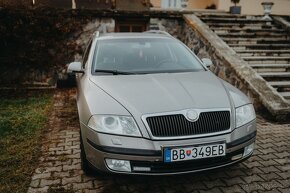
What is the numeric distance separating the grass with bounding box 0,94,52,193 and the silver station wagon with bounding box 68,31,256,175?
853 mm

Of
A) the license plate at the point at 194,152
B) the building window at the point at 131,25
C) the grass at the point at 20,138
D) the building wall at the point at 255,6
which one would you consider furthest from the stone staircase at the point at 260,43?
the grass at the point at 20,138

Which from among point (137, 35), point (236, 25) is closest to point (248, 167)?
point (137, 35)

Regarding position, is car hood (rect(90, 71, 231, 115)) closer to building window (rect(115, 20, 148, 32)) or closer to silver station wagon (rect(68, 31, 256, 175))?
silver station wagon (rect(68, 31, 256, 175))

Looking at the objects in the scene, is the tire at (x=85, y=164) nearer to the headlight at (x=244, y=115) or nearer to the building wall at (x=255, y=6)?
the headlight at (x=244, y=115)

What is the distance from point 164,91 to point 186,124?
56cm

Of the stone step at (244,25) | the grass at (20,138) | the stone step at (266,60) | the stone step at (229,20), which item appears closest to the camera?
the grass at (20,138)

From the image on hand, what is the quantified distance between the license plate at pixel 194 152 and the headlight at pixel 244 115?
382 millimetres

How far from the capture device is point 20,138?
17.3 ft

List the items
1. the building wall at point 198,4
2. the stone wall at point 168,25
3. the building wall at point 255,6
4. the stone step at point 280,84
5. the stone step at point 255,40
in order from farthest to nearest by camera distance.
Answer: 1. the building wall at point 198,4
2. the building wall at point 255,6
3. the stone wall at point 168,25
4. the stone step at point 255,40
5. the stone step at point 280,84

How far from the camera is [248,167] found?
13.7 feet

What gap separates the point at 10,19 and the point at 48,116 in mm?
4121

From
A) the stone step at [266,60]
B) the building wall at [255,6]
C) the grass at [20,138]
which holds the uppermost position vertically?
the building wall at [255,6]

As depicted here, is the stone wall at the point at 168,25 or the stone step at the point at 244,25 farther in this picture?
the stone step at the point at 244,25

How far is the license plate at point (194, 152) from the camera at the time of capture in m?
3.12
